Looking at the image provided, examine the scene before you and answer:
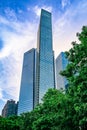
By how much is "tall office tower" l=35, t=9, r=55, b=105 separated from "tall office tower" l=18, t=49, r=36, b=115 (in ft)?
13.6

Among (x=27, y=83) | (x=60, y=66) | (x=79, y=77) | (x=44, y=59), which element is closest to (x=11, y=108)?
(x=27, y=83)

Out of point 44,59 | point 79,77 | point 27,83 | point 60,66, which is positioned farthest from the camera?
point 60,66

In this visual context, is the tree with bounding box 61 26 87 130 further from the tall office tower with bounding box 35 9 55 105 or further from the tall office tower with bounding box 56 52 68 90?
the tall office tower with bounding box 56 52 68 90

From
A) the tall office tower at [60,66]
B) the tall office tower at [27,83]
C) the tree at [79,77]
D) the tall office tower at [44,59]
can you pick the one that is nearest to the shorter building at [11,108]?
the tall office tower at [27,83]

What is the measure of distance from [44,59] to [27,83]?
2362 cm

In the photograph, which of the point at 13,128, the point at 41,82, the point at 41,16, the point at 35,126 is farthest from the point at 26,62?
the point at 35,126

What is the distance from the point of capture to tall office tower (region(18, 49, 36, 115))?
149 meters

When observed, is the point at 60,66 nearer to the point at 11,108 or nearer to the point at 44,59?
the point at 44,59

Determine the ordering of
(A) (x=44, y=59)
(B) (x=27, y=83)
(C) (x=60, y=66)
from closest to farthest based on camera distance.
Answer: (B) (x=27, y=83)
(A) (x=44, y=59)
(C) (x=60, y=66)

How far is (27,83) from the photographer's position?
160 metres

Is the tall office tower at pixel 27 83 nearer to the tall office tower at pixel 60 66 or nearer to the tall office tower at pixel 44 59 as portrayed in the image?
the tall office tower at pixel 44 59

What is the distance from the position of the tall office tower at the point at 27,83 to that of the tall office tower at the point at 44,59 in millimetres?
4138

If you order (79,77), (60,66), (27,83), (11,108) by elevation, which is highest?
(60,66)

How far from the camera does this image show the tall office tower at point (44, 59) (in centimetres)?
15025
